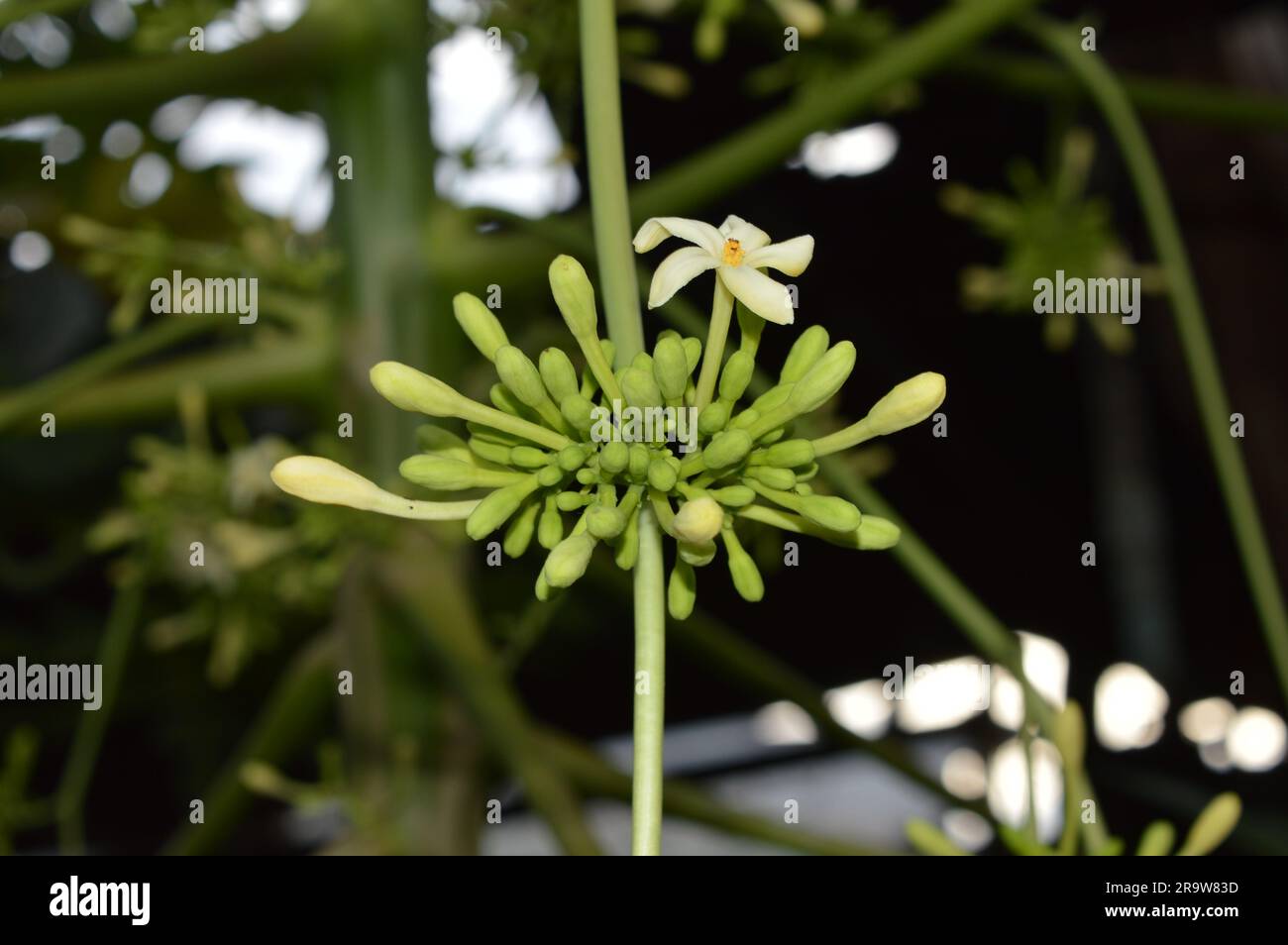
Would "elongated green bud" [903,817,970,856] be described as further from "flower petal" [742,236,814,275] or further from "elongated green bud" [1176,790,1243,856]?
"flower petal" [742,236,814,275]

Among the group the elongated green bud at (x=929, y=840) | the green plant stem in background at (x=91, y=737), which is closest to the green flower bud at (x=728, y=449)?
the elongated green bud at (x=929, y=840)

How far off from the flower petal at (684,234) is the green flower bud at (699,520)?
0.08 metres

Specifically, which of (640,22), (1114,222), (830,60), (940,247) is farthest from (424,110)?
(1114,222)

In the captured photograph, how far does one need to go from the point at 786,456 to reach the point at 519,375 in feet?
0.31

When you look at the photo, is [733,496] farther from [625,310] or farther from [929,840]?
[929,840]

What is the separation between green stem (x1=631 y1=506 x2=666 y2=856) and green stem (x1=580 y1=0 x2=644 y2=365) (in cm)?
8

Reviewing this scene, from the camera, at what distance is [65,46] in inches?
48.5

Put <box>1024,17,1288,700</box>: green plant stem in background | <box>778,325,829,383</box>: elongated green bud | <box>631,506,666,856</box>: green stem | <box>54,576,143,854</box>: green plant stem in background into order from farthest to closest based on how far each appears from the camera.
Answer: <box>54,576,143,854</box>: green plant stem in background < <box>1024,17,1288,700</box>: green plant stem in background < <box>778,325,829,383</box>: elongated green bud < <box>631,506,666,856</box>: green stem

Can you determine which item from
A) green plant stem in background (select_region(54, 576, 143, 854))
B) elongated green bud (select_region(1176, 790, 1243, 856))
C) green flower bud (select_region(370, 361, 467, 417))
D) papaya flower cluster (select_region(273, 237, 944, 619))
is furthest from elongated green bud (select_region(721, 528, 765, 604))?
green plant stem in background (select_region(54, 576, 143, 854))

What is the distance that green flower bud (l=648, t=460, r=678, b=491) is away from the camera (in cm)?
39

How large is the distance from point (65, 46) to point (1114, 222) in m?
1.38
